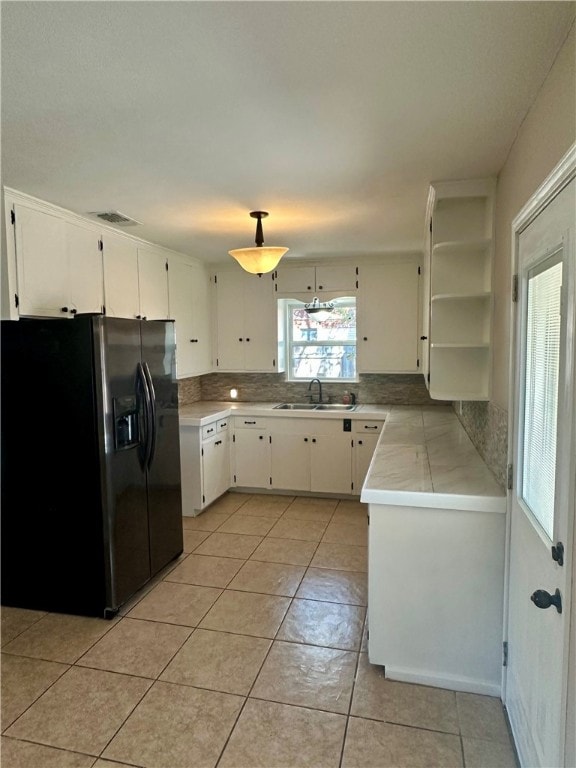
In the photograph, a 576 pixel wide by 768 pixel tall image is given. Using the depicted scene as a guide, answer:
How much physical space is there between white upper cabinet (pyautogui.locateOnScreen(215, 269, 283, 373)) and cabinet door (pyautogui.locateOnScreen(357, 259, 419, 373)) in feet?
3.04

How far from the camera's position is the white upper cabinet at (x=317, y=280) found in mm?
4738

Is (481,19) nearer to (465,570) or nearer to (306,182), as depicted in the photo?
(306,182)

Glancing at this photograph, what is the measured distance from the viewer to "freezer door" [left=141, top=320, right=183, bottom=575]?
3.03 metres

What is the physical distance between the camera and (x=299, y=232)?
3.63 metres

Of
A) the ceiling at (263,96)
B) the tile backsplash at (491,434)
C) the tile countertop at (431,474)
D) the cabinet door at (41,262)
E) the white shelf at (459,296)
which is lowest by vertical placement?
the tile countertop at (431,474)

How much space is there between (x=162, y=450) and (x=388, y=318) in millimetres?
2637

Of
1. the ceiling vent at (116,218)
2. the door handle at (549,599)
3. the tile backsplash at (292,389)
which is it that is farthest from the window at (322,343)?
the door handle at (549,599)

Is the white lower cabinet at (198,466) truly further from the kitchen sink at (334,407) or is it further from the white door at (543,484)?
the white door at (543,484)

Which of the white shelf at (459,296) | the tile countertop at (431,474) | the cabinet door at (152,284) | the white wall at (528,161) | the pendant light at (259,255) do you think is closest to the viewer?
the white wall at (528,161)

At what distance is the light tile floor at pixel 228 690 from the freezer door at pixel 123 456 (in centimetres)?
24

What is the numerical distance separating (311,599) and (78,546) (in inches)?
55.4

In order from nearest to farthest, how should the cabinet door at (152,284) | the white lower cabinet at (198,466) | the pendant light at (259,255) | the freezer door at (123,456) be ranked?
the freezer door at (123,456)
the pendant light at (259,255)
the cabinet door at (152,284)
the white lower cabinet at (198,466)

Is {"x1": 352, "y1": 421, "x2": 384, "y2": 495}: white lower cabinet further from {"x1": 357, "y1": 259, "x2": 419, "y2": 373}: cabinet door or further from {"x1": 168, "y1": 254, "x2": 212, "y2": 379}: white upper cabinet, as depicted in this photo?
{"x1": 168, "y1": 254, "x2": 212, "y2": 379}: white upper cabinet

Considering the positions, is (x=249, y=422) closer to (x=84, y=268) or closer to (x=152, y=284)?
(x=152, y=284)
